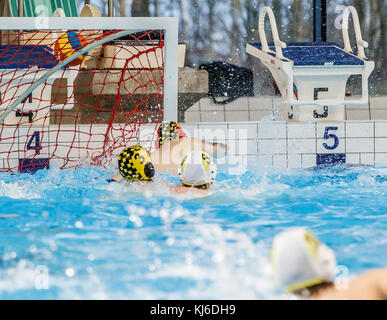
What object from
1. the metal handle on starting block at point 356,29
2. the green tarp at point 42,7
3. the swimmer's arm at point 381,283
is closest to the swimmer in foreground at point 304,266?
the swimmer's arm at point 381,283

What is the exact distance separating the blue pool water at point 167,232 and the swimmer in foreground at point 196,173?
0.08 m

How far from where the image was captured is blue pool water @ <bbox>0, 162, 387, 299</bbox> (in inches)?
77.5

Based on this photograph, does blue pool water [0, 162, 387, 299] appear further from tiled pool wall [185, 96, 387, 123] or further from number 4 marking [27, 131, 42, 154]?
tiled pool wall [185, 96, 387, 123]

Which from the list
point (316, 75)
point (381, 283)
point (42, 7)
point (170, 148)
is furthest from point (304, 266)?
point (42, 7)

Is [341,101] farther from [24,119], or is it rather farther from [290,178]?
[24,119]

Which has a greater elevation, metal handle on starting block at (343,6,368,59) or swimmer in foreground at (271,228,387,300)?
metal handle on starting block at (343,6,368,59)

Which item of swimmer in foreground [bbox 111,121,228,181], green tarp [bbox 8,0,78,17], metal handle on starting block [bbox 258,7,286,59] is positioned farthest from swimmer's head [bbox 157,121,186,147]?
green tarp [bbox 8,0,78,17]

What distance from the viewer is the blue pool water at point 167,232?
1970 millimetres

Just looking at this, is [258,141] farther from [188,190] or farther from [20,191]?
[20,191]

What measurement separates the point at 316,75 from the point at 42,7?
371cm

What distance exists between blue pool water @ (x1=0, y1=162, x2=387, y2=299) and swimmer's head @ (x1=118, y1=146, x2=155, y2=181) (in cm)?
8

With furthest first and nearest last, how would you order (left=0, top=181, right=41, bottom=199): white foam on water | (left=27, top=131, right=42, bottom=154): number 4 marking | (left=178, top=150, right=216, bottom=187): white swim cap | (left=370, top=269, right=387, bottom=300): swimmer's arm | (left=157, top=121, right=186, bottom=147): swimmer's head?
1. (left=27, top=131, right=42, bottom=154): number 4 marking
2. (left=157, top=121, right=186, bottom=147): swimmer's head
3. (left=0, top=181, right=41, bottom=199): white foam on water
4. (left=178, top=150, right=216, bottom=187): white swim cap
5. (left=370, top=269, right=387, bottom=300): swimmer's arm

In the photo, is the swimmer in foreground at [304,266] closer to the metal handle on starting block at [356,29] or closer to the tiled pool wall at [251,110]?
the metal handle on starting block at [356,29]
